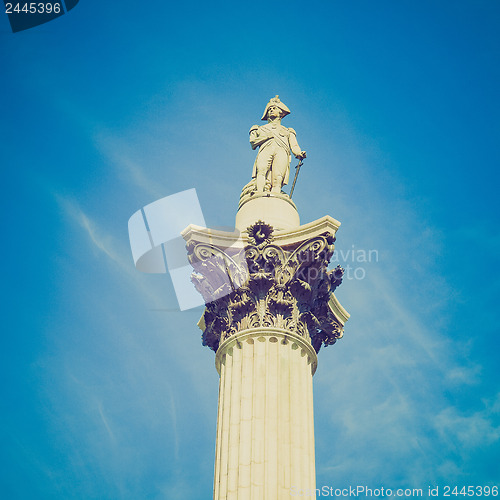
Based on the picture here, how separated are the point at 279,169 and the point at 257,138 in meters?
2.04

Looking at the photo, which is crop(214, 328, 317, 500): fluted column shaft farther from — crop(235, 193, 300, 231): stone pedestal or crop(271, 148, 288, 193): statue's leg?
crop(271, 148, 288, 193): statue's leg

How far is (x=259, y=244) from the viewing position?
26.3 m

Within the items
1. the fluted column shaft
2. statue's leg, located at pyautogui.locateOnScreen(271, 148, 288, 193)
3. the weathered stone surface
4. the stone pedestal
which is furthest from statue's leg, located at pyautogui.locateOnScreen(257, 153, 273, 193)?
the fluted column shaft

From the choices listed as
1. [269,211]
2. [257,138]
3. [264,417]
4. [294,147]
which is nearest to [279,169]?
[294,147]

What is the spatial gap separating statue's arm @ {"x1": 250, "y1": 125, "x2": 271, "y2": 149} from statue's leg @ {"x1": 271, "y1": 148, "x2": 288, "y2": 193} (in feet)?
3.27

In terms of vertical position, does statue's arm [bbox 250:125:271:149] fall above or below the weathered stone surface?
above

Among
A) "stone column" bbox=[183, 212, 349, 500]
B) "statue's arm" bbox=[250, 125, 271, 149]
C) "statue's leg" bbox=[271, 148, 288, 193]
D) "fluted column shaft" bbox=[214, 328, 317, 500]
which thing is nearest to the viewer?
"fluted column shaft" bbox=[214, 328, 317, 500]

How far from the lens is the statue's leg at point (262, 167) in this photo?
3040cm

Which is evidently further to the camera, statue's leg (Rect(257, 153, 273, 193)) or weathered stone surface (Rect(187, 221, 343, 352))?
statue's leg (Rect(257, 153, 273, 193))

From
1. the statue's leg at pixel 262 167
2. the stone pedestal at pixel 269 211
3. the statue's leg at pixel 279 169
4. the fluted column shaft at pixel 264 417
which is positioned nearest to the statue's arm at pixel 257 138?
the statue's leg at pixel 262 167

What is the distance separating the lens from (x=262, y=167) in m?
30.8

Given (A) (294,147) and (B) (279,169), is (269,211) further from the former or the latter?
(A) (294,147)

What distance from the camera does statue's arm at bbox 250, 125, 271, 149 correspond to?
31828 mm

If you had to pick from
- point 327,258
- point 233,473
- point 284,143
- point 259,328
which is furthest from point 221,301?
point 284,143
